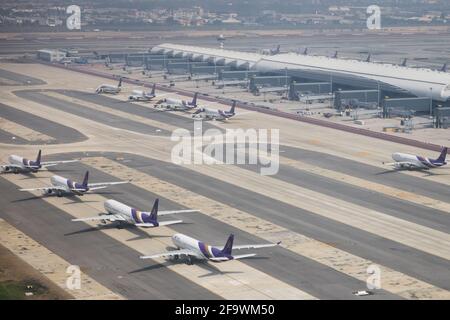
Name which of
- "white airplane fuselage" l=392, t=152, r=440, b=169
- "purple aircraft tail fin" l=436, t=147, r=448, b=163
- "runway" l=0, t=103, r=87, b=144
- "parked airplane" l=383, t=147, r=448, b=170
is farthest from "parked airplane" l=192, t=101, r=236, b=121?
"purple aircraft tail fin" l=436, t=147, r=448, b=163

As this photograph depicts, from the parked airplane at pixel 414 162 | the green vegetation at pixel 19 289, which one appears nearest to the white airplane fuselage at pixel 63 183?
the green vegetation at pixel 19 289

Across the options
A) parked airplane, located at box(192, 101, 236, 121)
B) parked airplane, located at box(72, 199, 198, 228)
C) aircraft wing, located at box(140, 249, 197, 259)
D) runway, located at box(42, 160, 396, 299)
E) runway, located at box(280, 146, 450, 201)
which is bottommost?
runway, located at box(42, 160, 396, 299)

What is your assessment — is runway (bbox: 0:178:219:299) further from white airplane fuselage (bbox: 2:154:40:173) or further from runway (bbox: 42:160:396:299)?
white airplane fuselage (bbox: 2:154:40:173)

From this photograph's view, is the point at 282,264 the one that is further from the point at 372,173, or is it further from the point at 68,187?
the point at 372,173

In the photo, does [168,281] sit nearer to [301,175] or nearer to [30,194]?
[30,194]

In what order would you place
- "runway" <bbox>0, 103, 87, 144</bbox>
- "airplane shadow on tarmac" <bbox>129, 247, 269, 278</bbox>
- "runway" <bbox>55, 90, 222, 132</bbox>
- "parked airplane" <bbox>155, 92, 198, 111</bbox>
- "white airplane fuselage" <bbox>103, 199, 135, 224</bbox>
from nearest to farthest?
"airplane shadow on tarmac" <bbox>129, 247, 269, 278</bbox>
"white airplane fuselage" <bbox>103, 199, 135, 224</bbox>
"runway" <bbox>0, 103, 87, 144</bbox>
"runway" <bbox>55, 90, 222, 132</bbox>
"parked airplane" <bbox>155, 92, 198, 111</bbox>

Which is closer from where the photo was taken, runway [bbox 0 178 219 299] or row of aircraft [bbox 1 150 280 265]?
runway [bbox 0 178 219 299]

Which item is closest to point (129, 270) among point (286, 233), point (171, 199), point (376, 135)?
point (286, 233)

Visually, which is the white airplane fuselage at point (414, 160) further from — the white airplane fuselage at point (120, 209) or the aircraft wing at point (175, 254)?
the aircraft wing at point (175, 254)

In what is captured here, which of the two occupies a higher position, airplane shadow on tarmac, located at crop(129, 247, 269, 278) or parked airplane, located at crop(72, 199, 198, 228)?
parked airplane, located at crop(72, 199, 198, 228)
